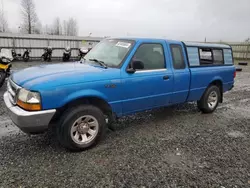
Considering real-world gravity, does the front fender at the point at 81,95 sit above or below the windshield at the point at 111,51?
below

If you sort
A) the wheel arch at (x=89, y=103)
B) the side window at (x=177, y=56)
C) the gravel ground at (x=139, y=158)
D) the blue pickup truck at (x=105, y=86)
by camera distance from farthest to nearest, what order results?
the side window at (x=177, y=56) < the wheel arch at (x=89, y=103) < the blue pickup truck at (x=105, y=86) < the gravel ground at (x=139, y=158)

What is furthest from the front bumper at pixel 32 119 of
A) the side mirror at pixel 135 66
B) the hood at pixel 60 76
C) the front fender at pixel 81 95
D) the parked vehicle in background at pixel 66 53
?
the parked vehicle in background at pixel 66 53

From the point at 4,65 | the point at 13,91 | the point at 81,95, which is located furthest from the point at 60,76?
the point at 4,65

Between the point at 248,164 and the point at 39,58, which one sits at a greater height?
the point at 39,58

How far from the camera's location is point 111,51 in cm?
439

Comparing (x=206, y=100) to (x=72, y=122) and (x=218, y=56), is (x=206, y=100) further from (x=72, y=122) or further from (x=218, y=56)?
(x=72, y=122)

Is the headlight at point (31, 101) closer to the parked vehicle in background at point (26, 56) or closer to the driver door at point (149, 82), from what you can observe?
the driver door at point (149, 82)

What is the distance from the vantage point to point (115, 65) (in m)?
4.00

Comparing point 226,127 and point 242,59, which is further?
point 242,59

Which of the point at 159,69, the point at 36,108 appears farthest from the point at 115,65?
the point at 36,108

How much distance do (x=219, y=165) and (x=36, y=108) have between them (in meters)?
2.87

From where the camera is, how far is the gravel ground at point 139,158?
2.92 m

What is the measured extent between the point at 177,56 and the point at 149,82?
3.61ft

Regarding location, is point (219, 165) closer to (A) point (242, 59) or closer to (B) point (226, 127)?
(B) point (226, 127)
